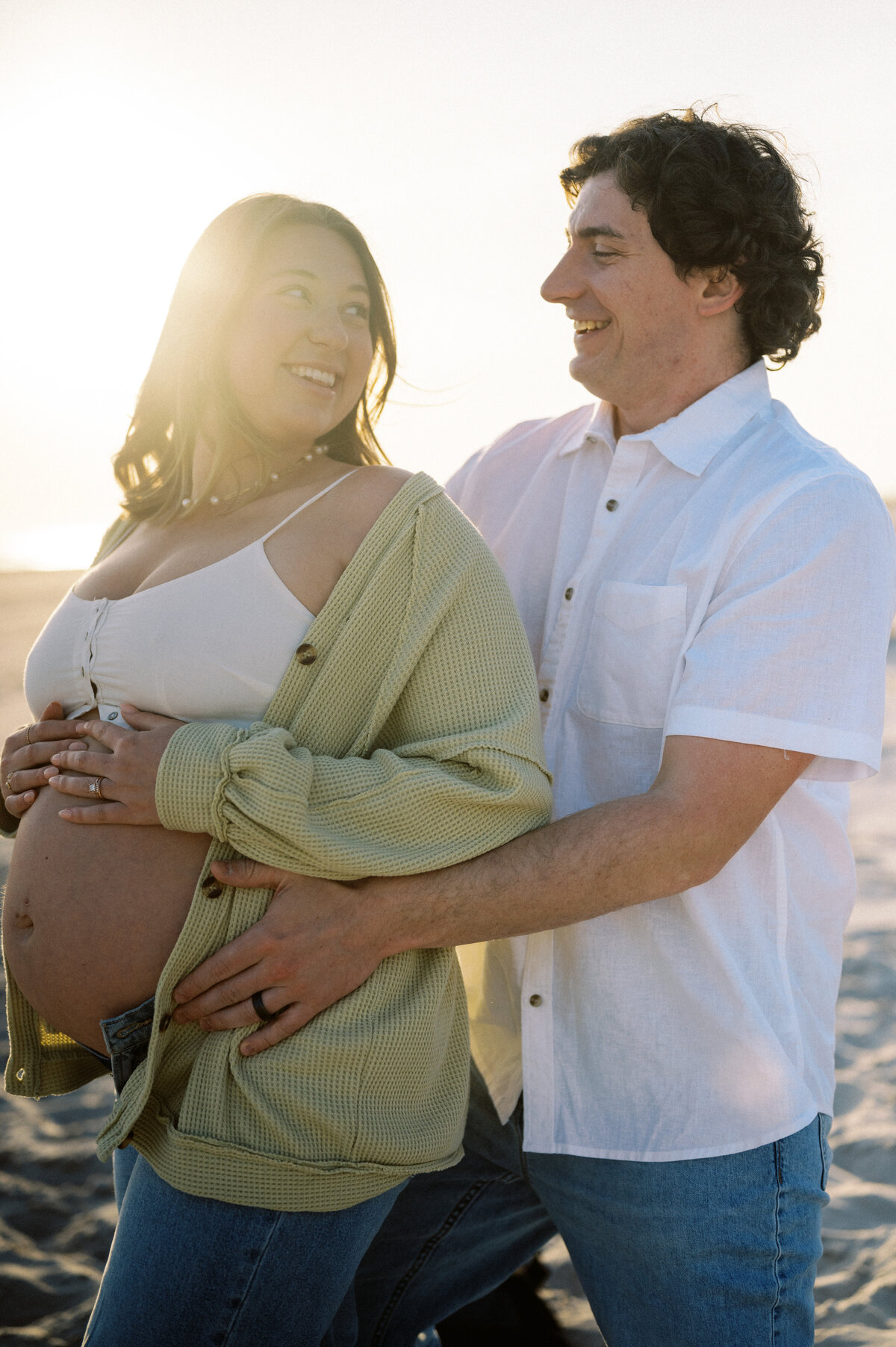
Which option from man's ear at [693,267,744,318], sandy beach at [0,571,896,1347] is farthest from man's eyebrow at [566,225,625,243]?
sandy beach at [0,571,896,1347]

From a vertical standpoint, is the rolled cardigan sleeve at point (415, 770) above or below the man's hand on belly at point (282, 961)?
above

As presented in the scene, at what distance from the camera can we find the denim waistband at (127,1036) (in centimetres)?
171

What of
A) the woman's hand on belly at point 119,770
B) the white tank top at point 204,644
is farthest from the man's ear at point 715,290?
the woman's hand on belly at point 119,770

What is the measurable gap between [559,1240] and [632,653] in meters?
2.00

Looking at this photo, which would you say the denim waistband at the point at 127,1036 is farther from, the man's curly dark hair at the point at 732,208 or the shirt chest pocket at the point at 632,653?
→ the man's curly dark hair at the point at 732,208

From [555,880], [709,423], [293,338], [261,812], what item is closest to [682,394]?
[709,423]

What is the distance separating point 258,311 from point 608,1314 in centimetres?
204

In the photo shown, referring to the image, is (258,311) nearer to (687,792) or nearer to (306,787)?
(306,787)

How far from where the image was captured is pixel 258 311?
2057mm

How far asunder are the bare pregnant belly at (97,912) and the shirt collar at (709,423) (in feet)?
3.92

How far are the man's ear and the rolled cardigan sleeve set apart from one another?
2.85 feet

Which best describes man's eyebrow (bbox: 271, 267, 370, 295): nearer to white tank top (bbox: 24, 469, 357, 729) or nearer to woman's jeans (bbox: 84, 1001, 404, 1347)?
white tank top (bbox: 24, 469, 357, 729)

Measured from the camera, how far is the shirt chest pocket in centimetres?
196

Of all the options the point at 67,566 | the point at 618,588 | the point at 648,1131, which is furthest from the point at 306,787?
the point at 67,566
